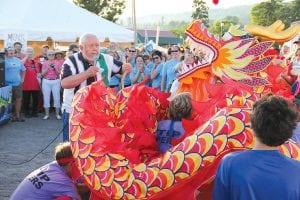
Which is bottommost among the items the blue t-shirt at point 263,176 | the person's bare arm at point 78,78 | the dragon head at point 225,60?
the blue t-shirt at point 263,176

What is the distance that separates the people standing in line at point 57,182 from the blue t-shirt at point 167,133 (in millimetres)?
592

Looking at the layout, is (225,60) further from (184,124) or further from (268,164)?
(268,164)

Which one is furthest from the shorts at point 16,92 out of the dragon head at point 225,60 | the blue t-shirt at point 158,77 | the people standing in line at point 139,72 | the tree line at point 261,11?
the tree line at point 261,11

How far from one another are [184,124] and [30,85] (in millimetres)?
7384

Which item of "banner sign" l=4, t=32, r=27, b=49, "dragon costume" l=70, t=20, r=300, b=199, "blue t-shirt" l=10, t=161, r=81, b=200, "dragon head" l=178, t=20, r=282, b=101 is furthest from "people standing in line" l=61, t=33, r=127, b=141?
"banner sign" l=4, t=32, r=27, b=49

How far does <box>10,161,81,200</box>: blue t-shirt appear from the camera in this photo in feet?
9.58

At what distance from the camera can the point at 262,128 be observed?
6.17 feet

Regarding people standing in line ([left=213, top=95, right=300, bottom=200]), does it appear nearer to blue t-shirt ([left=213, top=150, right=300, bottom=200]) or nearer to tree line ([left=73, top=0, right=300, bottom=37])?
blue t-shirt ([left=213, top=150, right=300, bottom=200])

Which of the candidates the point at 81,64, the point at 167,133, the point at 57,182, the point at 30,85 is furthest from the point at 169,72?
the point at 57,182

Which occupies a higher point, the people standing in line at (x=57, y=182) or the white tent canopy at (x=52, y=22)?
the white tent canopy at (x=52, y=22)

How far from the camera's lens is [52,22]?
12812mm

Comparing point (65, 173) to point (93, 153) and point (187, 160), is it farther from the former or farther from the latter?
point (187, 160)

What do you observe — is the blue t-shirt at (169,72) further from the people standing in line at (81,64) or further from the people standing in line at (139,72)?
the people standing in line at (81,64)

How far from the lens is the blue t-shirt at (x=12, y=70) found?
8812 mm
